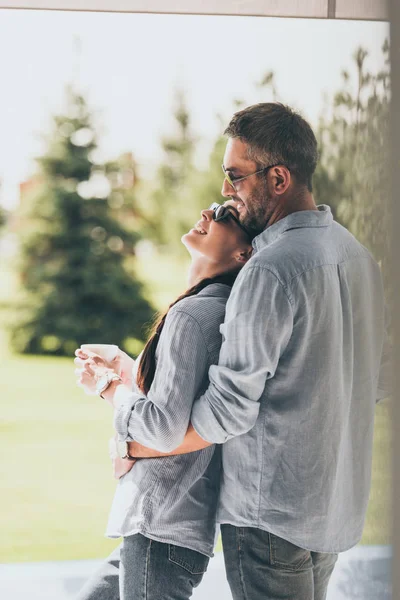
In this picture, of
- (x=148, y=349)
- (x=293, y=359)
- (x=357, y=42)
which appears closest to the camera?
(x=293, y=359)

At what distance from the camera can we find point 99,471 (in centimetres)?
1016

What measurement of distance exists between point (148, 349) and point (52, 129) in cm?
874

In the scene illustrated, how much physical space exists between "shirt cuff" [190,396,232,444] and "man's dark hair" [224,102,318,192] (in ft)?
1.47

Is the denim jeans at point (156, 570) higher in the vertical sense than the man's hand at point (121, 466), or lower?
lower

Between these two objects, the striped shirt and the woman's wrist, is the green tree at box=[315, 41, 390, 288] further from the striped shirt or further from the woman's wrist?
the woman's wrist

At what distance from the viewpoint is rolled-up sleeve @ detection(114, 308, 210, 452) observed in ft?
4.36

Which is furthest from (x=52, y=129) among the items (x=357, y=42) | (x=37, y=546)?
(x=357, y=42)

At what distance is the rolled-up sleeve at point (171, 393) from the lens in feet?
4.36

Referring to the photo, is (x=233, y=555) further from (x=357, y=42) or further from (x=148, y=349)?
(x=357, y=42)

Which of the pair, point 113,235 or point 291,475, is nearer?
point 291,475

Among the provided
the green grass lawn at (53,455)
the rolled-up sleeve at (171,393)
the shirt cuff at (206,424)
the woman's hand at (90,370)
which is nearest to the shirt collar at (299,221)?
the rolled-up sleeve at (171,393)

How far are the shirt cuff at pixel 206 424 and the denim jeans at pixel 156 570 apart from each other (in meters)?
0.22

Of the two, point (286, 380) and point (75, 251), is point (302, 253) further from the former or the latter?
point (75, 251)

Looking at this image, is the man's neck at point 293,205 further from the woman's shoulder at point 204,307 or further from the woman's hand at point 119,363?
the woman's hand at point 119,363
